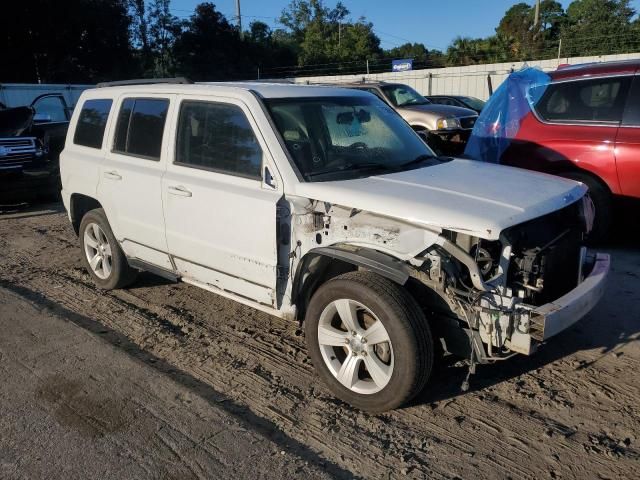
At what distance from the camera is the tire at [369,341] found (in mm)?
3115

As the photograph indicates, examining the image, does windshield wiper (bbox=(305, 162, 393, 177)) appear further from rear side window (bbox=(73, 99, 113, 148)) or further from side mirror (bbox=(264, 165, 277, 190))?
rear side window (bbox=(73, 99, 113, 148))

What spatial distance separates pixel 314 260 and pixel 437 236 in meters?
0.87

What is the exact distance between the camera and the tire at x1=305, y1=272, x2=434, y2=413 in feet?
10.2

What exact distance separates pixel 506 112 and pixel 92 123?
15.1ft

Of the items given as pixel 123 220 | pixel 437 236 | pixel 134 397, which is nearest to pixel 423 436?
pixel 437 236

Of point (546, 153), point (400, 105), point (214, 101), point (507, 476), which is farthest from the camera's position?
point (400, 105)

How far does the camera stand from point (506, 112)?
6699 mm

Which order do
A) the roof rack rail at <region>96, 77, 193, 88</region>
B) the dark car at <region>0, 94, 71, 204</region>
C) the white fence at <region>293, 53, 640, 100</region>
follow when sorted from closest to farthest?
the roof rack rail at <region>96, 77, 193, 88</region> < the dark car at <region>0, 94, 71, 204</region> < the white fence at <region>293, 53, 640, 100</region>

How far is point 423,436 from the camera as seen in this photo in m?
3.15

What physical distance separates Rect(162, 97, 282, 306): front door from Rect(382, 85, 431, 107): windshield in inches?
337

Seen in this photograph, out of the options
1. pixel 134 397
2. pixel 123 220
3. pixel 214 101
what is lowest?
pixel 134 397

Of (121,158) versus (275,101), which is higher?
(275,101)

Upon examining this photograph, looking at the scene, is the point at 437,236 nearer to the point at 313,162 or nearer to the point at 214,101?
the point at 313,162

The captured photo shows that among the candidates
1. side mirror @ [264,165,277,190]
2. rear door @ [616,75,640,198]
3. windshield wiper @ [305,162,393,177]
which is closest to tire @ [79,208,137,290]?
side mirror @ [264,165,277,190]
